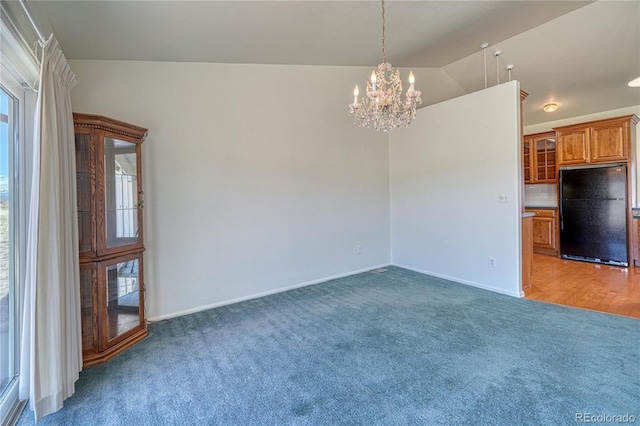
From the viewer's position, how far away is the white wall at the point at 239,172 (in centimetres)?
316

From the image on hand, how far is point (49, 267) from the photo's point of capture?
1.77 metres

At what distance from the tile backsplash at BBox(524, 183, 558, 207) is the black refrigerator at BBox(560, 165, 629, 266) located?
0.61 m

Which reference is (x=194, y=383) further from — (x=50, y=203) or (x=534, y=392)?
(x=534, y=392)

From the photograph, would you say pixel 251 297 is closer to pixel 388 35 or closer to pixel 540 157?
pixel 388 35

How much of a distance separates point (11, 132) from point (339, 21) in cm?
288

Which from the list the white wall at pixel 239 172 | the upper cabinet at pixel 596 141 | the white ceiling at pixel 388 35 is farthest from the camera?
the upper cabinet at pixel 596 141

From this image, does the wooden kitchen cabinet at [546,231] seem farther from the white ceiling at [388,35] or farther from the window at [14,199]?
the window at [14,199]

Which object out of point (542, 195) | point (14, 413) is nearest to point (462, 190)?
point (542, 195)

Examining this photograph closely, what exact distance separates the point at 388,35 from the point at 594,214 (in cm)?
486

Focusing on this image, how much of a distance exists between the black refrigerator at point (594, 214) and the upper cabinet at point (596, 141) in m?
0.21

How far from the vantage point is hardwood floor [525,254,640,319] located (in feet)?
10.9

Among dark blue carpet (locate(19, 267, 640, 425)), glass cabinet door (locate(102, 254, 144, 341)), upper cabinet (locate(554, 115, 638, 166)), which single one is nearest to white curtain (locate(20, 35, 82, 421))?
dark blue carpet (locate(19, 267, 640, 425))

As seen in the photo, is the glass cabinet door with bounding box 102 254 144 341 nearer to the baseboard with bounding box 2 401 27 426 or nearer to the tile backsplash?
the baseboard with bounding box 2 401 27 426

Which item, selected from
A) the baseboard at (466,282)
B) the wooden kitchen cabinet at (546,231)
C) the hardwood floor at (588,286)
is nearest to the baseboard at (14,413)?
the baseboard at (466,282)
